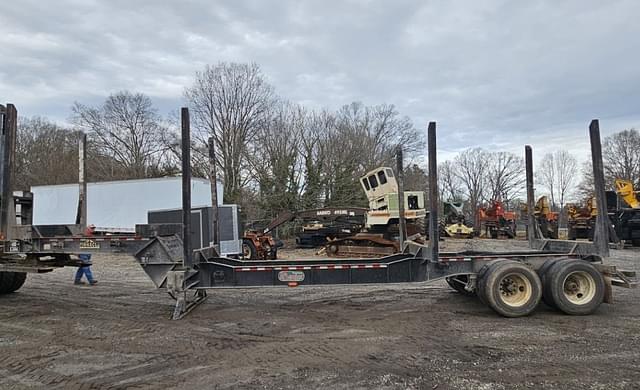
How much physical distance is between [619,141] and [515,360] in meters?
66.9

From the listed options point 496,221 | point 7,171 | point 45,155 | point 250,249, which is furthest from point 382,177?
point 45,155

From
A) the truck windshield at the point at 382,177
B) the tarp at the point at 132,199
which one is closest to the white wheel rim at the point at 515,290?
the truck windshield at the point at 382,177

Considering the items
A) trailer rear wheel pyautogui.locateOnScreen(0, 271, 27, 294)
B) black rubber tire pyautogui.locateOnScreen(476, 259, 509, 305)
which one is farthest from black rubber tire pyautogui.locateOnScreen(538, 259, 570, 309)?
trailer rear wheel pyautogui.locateOnScreen(0, 271, 27, 294)

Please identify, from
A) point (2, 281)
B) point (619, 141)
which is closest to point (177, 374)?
point (2, 281)

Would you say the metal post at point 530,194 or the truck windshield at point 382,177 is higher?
the truck windshield at point 382,177

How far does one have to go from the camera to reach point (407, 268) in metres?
7.93

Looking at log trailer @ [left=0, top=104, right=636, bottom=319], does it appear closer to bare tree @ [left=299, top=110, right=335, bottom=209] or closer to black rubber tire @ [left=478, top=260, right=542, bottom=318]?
black rubber tire @ [left=478, top=260, right=542, bottom=318]

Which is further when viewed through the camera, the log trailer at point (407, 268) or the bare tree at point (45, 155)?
the bare tree at point (45, 155)

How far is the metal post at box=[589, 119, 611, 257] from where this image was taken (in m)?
8.05

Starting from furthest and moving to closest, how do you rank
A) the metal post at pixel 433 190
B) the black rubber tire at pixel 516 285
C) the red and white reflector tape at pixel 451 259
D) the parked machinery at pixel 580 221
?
the parked machinery at pixel 580 221 → the red and white reflector tape at pixel 451 259 → the metal post at pixel 433 190 → the black rubber tire at pixel 516 285

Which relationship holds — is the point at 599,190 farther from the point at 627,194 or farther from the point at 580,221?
the point at 580,221

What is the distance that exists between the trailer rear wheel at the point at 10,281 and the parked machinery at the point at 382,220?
11.3 metres

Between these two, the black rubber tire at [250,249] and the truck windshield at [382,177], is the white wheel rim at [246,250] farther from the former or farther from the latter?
the truck windshield at [382,177]

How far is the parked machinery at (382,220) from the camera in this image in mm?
18484
